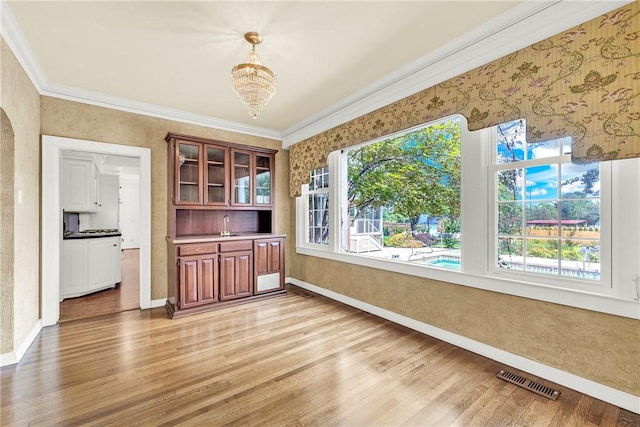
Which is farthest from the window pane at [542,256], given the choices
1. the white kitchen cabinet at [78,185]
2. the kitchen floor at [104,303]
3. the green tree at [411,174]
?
the white kitchen cabinet at [78,185]

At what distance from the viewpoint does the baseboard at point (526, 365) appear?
1845mm

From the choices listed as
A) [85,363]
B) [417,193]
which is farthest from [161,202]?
[417,193]

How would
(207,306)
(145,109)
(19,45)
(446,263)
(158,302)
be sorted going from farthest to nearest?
(158,302), (145,109), (207,306), (446,263), (19,45)

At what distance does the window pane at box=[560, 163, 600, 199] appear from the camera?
6.55ft

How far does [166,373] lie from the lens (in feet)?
7.39

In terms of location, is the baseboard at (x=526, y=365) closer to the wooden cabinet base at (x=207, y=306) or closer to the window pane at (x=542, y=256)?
the window pane at (x=542, y=256)

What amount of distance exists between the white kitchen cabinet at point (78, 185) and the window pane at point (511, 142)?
6.02 meters

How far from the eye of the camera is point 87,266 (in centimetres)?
441

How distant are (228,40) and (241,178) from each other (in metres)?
2.17

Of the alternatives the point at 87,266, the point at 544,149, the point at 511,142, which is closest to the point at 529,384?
the point at 544,149

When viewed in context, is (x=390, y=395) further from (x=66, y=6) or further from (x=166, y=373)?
(x=66, y=6)

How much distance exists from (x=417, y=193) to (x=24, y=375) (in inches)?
156

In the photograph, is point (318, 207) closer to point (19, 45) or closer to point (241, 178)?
point (241, 178)

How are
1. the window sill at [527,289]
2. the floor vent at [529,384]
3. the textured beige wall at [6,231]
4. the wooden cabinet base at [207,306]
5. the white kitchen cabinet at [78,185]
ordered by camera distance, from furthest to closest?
1. the white kitchen cabinet at [78,185]
2. the wooden cabinet base at [207,306]
3. the textured beige wall at [6,231]
4. the floor vent at [529,384]
5. the window sill at [527,289]
